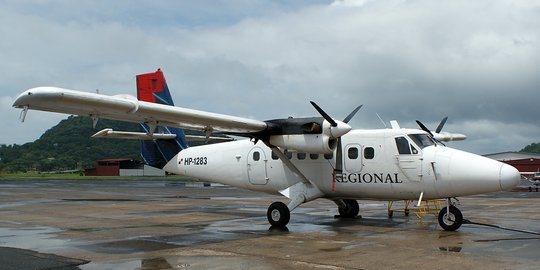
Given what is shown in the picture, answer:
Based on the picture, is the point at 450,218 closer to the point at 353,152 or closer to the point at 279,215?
the point at 353,152

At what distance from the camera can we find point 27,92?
9.41 meters

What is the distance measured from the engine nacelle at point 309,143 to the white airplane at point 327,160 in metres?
0.03

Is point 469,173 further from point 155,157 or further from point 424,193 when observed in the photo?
point 155,157

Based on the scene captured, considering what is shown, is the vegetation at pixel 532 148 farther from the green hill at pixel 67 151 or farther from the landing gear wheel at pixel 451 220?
the landing gear wheel at pixel 451 220

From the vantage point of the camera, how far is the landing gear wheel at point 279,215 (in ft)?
47.3

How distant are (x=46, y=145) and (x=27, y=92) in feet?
525

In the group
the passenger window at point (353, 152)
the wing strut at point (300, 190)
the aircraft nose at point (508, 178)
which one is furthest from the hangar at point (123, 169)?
the aircraft nose at point (508, 178)

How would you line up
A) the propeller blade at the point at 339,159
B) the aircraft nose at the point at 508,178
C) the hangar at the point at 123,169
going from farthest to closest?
the hangar at the point at 123,169 < the propeller blade at the point at 339,159 < the aircraft nose at the point at 508,178

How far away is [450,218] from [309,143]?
4.18m

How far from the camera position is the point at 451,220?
43.0 feet

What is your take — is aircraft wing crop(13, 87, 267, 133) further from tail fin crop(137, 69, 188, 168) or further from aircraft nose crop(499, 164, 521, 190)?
aircraft nose crop(499, 164, 521, 190)

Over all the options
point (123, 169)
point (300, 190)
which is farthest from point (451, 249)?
point (123, 169)

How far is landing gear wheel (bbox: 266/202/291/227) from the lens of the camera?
1442cm

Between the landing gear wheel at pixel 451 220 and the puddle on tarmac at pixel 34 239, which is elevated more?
the landing gear wheel at pixel 451 220
